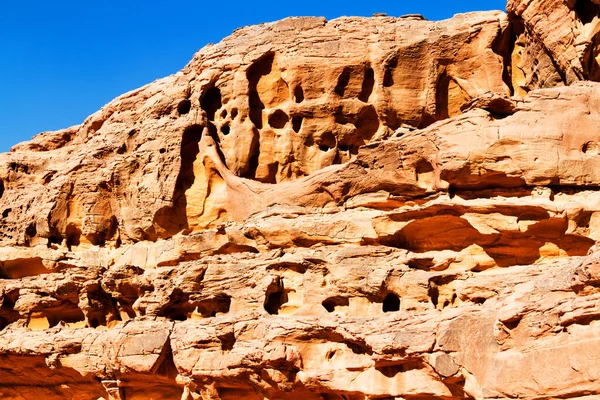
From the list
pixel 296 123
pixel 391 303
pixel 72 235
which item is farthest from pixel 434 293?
pixel 72 235

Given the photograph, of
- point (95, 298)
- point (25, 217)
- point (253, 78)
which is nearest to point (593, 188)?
point (253, 78)

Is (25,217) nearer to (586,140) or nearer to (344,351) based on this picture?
(344,351)

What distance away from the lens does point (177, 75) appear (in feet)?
80.9

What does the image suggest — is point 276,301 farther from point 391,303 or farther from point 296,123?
point 296,123

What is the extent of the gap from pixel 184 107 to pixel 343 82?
5242 millimetres

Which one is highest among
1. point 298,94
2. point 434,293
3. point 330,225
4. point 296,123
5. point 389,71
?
point 389,71

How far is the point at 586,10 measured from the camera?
57.6 feet

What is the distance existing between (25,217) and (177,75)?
6.94m

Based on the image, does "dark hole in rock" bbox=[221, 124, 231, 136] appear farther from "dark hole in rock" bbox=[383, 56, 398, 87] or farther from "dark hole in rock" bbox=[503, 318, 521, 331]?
"dark hole in rock" bbox=[503, 318, 521, 331]

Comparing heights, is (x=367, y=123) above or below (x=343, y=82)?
below

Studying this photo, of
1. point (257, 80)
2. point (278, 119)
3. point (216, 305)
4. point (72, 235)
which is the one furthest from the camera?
point (72, 235)

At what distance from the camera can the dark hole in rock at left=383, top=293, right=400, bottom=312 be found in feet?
57.2

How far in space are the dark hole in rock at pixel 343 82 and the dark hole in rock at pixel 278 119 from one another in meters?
1.73

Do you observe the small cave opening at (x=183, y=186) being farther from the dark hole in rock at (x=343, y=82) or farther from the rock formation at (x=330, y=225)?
the dark hole in rock at (x=343, y=82)
